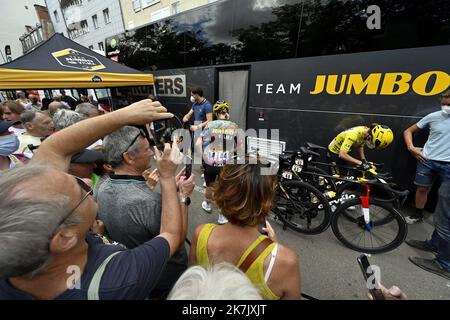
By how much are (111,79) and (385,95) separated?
19.3 ft

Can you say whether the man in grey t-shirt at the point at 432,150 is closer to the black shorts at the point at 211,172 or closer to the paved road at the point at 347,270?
the paved road at the point at 347,270

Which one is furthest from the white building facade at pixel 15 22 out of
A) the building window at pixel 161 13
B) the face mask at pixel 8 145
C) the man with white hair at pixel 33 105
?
the face mask at pixel 8 145

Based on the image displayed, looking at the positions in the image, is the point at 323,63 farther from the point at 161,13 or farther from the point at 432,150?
the point at 161,13

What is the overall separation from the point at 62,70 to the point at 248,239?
221 inches

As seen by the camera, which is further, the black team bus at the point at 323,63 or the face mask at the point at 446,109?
the black team bus at the point at 323,63

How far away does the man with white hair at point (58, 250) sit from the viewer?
60 cm

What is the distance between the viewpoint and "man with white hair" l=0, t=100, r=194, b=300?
23.7 inches

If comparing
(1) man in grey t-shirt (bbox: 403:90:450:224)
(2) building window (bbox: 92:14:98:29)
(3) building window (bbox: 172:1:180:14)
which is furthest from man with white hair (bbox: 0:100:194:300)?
(2) building window (bbox: 92:14:98:29)

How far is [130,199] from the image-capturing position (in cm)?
125

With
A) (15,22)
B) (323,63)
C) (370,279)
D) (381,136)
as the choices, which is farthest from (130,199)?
(15,22)

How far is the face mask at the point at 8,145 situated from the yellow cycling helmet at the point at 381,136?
4.52 metres

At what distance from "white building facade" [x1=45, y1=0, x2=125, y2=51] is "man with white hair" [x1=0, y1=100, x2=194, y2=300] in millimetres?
19476

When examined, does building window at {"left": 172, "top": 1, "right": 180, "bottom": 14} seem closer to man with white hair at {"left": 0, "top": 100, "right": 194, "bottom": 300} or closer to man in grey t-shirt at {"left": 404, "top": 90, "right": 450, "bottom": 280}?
man in grey t-shirt at {"left": 404, "top": 90, "right": 450, "bottom": 280}
